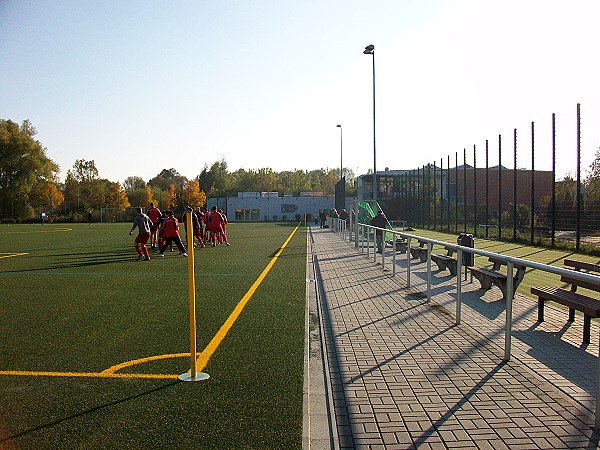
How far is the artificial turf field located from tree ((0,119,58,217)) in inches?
2769

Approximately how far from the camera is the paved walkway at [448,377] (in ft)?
12.6

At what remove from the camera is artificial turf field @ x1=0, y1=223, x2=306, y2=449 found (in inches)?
149

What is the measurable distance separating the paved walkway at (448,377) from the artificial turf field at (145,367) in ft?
1.34

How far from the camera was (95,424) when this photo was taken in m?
3.92

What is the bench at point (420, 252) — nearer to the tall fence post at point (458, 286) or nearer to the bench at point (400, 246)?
the bench at point (400, 246)

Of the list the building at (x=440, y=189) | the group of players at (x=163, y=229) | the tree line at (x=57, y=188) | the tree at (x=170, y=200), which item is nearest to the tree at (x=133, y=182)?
the tree line at (x=57, y=188)

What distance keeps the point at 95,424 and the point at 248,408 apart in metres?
1.13

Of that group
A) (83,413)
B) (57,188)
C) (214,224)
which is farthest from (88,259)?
(57,188)

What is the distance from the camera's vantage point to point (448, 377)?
16.8 feet

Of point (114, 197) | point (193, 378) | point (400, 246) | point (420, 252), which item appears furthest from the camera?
point (114, 197)

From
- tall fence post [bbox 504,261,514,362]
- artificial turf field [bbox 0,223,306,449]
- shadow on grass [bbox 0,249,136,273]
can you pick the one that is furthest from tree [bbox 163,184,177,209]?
tall fence post [bbox 504,261,514,362]

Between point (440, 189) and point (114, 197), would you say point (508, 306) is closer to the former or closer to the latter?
point (440, 189)

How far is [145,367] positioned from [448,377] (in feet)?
9.74

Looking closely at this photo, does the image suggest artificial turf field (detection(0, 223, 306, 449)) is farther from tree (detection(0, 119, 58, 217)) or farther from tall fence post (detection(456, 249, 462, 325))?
tree (detection(0, 119, 58, 217))
